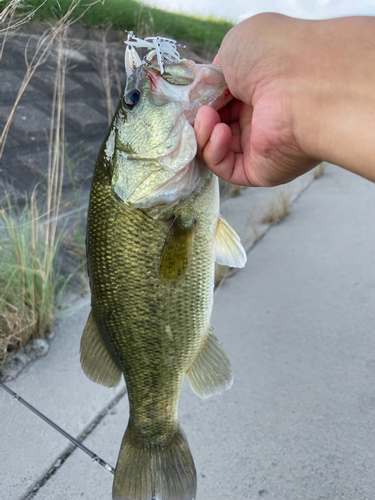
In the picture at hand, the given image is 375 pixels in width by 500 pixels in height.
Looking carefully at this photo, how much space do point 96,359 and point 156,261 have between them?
41 centimetres

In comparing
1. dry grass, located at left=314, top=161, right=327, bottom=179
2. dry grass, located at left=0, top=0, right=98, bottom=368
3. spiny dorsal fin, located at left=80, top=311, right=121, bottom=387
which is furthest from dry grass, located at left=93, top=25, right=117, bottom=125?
dry grass, located at left=314, top=161, right=327, bottom=179

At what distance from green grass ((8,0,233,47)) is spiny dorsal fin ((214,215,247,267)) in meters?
1.05

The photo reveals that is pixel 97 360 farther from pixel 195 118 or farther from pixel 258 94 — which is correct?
pixel 258 94

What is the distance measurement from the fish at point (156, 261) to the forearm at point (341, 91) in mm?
260

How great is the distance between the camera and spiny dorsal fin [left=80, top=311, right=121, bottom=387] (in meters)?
1.35

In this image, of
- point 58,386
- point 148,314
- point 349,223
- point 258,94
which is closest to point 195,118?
point 258,94

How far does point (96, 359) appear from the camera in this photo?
4.48 feet

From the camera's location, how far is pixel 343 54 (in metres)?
0.91

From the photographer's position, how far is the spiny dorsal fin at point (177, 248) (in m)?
1.21

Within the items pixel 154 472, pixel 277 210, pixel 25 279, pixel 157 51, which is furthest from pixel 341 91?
pixel 277 210

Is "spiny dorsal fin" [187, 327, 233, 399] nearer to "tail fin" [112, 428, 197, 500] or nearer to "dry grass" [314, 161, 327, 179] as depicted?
"tail fin" [112, 428, 197, 500]

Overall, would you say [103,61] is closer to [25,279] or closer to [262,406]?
[25,279]

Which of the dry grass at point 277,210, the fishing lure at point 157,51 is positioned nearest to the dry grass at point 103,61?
the dry grass at point 277,210

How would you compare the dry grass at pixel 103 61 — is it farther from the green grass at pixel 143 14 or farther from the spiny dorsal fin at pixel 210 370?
the spiny dorsal fin at pixel 210 370
